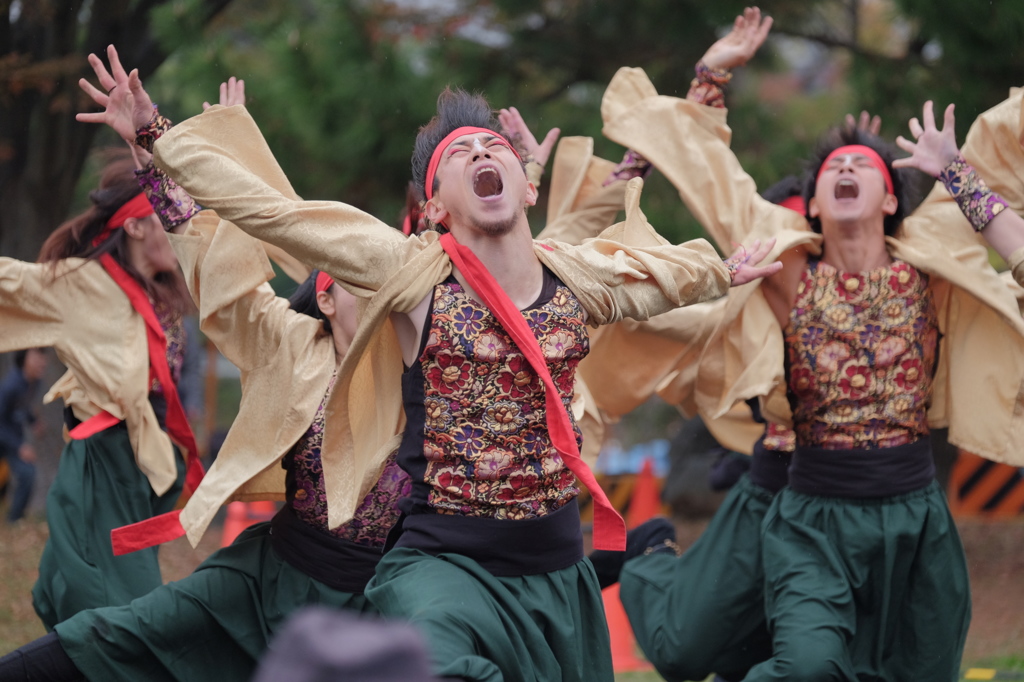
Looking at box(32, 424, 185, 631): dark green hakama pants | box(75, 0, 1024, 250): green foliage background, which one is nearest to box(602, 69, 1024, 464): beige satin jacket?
box(32, 424, 185, 631): dark green hakama pants

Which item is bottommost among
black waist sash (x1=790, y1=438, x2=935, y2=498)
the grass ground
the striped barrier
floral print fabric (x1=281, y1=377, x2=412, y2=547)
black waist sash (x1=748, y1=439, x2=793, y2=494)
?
the striped barrier

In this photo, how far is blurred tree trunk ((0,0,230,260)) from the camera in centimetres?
687

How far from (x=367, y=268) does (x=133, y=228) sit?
193cm

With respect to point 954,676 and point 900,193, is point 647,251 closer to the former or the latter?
point 900,193

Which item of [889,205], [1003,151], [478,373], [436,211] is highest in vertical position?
[436,211]

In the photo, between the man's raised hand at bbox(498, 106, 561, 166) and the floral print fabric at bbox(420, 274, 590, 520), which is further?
the man's raised hand at bbox(498, 106, 561, 166)

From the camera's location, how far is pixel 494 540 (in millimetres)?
3002

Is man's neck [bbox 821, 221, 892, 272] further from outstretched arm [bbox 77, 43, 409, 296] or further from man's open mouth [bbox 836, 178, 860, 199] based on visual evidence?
outstretched arm [bbox 77, 43, 409, 296]

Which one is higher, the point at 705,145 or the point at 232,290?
the point at 705,145

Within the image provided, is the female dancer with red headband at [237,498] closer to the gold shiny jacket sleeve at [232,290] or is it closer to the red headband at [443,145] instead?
A: the gold shiny jacket sleeve at [232,290]

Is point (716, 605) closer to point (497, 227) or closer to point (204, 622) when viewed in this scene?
point (204, 622)

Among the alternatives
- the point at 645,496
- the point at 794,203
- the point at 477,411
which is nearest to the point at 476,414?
the point at 477,411

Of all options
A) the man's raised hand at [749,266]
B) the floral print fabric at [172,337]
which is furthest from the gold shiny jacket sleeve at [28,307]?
the man's raised hand at [749,266]

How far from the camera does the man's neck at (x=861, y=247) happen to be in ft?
13.6
